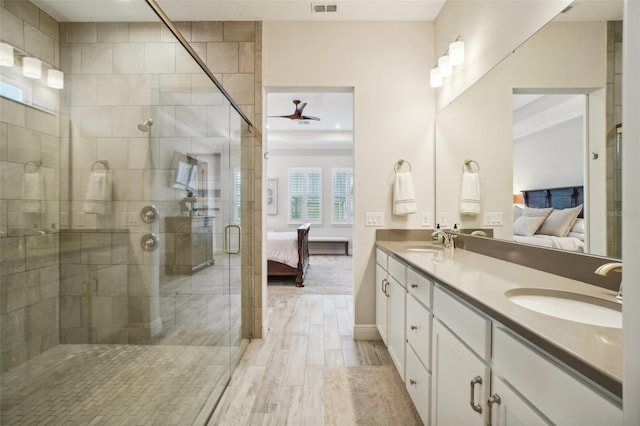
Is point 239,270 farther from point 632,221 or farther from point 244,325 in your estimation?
point 632,221

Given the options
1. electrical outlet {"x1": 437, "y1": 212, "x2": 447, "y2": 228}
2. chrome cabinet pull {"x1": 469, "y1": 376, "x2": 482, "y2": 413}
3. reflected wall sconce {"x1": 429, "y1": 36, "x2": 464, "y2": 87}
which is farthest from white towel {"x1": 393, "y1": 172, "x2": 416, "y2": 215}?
chrome cabinet pull {"x1": 469, "y1": 376, "x2": 482, "y2": 413}

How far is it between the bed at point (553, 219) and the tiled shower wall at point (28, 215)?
2.26m

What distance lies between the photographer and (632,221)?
0.42m

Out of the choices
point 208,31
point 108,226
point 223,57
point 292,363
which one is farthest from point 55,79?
point 292,363

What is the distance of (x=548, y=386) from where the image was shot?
63 cm

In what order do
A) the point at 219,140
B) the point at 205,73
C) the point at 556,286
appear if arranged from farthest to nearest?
1. the point at 219,140
2. the point at 205,73
3. the point at 556,286

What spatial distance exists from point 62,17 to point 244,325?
233cm

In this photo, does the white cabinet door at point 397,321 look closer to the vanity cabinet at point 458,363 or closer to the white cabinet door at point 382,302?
the white cabinet door at point 382,302

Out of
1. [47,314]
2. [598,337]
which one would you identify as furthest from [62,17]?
[598,337]

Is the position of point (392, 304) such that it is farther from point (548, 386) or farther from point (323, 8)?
point (323, 8)

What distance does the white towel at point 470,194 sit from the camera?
2.01 metres

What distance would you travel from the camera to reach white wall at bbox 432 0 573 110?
1.47 meters

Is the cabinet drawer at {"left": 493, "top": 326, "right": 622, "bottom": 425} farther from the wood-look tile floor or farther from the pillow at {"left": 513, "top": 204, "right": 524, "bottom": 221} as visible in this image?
the wood-look tile floor

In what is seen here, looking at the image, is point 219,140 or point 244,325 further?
point 244,325
